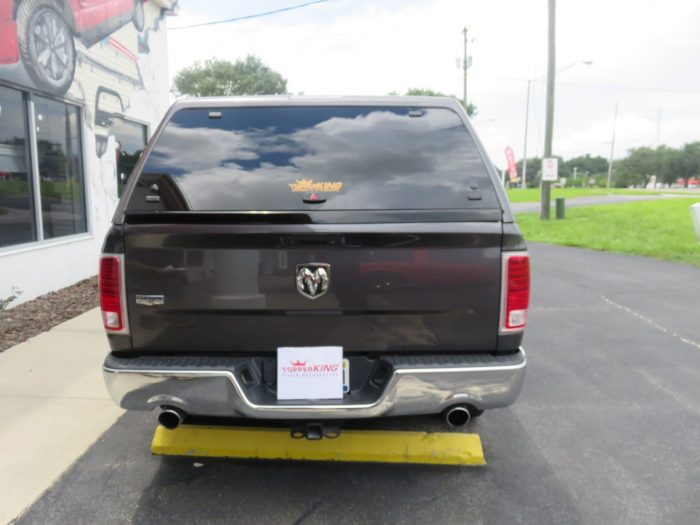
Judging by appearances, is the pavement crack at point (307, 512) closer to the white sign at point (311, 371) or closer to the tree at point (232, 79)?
the white sign at point (311, 371)

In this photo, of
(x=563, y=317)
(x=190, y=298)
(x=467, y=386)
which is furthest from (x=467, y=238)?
(x=563, y=317)

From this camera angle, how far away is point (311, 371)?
2547 millimetres

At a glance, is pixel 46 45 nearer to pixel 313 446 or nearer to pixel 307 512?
pixel 313 446

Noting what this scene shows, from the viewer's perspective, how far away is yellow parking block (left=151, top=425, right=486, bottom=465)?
3.06 meters

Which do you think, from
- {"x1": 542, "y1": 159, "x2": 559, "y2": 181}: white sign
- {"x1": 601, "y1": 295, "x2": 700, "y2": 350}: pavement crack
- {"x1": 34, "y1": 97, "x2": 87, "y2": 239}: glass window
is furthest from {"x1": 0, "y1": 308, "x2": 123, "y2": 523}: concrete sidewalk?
{"x1": 542, "y1": 159, "x2": 559, "y2": 181}: white sign

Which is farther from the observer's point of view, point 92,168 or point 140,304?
point 92,168

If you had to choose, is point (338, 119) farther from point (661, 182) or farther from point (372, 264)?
point (661, 182)

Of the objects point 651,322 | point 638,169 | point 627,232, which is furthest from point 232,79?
point 638,169

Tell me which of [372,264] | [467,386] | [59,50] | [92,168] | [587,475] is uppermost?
[59,50]

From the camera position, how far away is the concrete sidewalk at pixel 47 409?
9.91 ft

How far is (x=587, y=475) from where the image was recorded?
10.1ft

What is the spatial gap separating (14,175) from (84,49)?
8.41 ft

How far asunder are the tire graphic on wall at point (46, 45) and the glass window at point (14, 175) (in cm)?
48

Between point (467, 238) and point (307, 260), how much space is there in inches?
29.1
